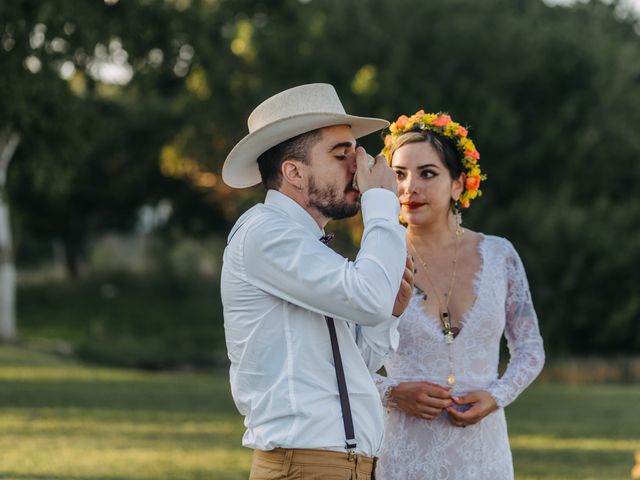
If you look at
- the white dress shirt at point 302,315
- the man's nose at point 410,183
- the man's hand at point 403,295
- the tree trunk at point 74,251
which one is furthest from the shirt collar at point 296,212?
the tree trunk at point 74,251

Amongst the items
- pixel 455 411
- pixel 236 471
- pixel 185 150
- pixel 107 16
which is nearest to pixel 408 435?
pixel 455 411

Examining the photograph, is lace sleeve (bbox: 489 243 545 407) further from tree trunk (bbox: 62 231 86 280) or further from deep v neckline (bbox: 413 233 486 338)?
tree trunk (bbox: 62 231 86 280)

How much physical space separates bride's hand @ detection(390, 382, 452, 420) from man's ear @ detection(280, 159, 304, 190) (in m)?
1.29

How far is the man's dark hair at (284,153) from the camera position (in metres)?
4.12

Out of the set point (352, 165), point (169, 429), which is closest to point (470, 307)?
point (352, 165)

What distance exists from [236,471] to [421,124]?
689cm

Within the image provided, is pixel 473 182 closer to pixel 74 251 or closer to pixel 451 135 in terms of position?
pixel 451 135

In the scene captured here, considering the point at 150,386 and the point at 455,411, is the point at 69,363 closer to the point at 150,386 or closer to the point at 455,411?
the point at 150,386

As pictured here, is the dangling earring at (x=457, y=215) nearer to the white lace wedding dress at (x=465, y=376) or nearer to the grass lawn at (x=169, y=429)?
the white lace wedding dress at (x=465, y=376)

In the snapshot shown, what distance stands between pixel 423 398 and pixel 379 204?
4.32 feet

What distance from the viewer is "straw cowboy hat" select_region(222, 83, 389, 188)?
409 cm

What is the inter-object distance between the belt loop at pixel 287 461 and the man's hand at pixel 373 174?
0.89 metres

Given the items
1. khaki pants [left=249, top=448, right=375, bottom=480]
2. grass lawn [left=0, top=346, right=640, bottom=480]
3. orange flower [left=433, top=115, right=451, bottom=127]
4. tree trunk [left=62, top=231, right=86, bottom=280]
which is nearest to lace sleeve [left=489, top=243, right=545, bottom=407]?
orange flower [left=433, top=115, right=451, bottom=127]

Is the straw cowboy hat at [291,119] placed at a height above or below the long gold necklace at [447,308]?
above
